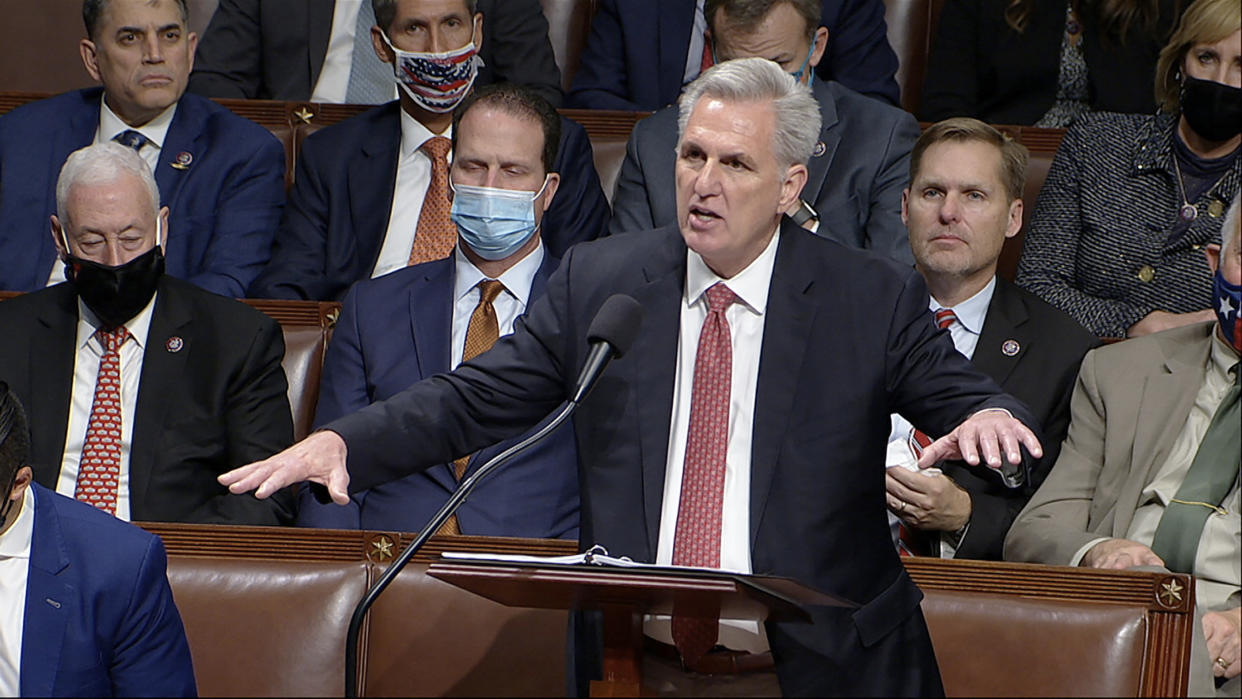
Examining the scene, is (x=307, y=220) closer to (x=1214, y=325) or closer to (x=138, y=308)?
(x=138, y=308)

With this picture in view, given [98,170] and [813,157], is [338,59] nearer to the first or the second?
[98,170]

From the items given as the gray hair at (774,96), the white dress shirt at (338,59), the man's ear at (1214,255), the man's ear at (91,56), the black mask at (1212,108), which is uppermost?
the white dress shirt at (338,59)

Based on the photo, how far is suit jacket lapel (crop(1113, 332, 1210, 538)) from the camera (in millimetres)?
2369

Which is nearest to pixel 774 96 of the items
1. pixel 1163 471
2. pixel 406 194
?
pixel 1163 471

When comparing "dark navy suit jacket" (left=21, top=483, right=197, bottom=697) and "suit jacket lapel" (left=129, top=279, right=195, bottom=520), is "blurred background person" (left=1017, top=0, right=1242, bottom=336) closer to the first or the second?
"suit jacket lapel" (left=129, top=279, right=195, bottom=520)

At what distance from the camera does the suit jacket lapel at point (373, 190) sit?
3389 millimetres

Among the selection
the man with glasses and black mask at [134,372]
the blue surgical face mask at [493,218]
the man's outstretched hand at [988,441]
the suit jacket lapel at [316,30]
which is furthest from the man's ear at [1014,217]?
the suit jacket lapel at [316,30]

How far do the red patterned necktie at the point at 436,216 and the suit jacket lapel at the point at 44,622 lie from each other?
142 centimetres

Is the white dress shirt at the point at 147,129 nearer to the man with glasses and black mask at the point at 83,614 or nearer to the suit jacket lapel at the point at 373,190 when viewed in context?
the suit jacket lapel at the point at 373,190

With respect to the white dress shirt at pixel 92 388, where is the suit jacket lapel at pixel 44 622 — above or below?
below

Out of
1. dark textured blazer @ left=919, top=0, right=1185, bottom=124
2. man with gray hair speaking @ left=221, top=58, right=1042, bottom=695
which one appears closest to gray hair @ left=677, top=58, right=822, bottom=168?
man with gray hair speaking @ left=221, top=58, right=1042, bottom=695

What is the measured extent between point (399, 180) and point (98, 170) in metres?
0.72

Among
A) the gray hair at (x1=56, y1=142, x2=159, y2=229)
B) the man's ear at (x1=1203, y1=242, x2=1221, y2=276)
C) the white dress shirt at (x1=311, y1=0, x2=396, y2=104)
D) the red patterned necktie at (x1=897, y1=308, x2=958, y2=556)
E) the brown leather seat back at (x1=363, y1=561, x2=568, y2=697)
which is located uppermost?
the white dress shirt at (x1=311, y1=0, x2=396, y2=104)

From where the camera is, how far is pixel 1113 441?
2426 mm
